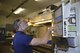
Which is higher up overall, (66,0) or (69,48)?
(66,0)

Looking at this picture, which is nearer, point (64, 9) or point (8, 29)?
point (64, 9)

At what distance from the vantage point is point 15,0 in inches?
356

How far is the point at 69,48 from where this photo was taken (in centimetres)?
167

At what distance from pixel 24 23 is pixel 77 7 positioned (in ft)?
4.22

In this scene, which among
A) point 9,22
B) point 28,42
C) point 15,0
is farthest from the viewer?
point 9,22

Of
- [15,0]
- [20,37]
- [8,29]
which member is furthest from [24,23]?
[8,29]

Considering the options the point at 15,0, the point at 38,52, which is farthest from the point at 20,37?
the point at 15,0

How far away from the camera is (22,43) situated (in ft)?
8.88

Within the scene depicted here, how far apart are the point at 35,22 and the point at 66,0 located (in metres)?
3.47

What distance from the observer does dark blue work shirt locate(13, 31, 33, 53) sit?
2.66 meters

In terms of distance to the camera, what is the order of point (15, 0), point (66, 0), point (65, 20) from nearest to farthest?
point (65, 20) → point (66, 0) → point (15, 0)

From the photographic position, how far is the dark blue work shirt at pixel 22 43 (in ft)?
8.74

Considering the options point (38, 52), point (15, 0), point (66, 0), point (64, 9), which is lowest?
point (38, 52)

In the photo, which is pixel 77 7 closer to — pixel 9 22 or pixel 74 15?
pixel 74 15
